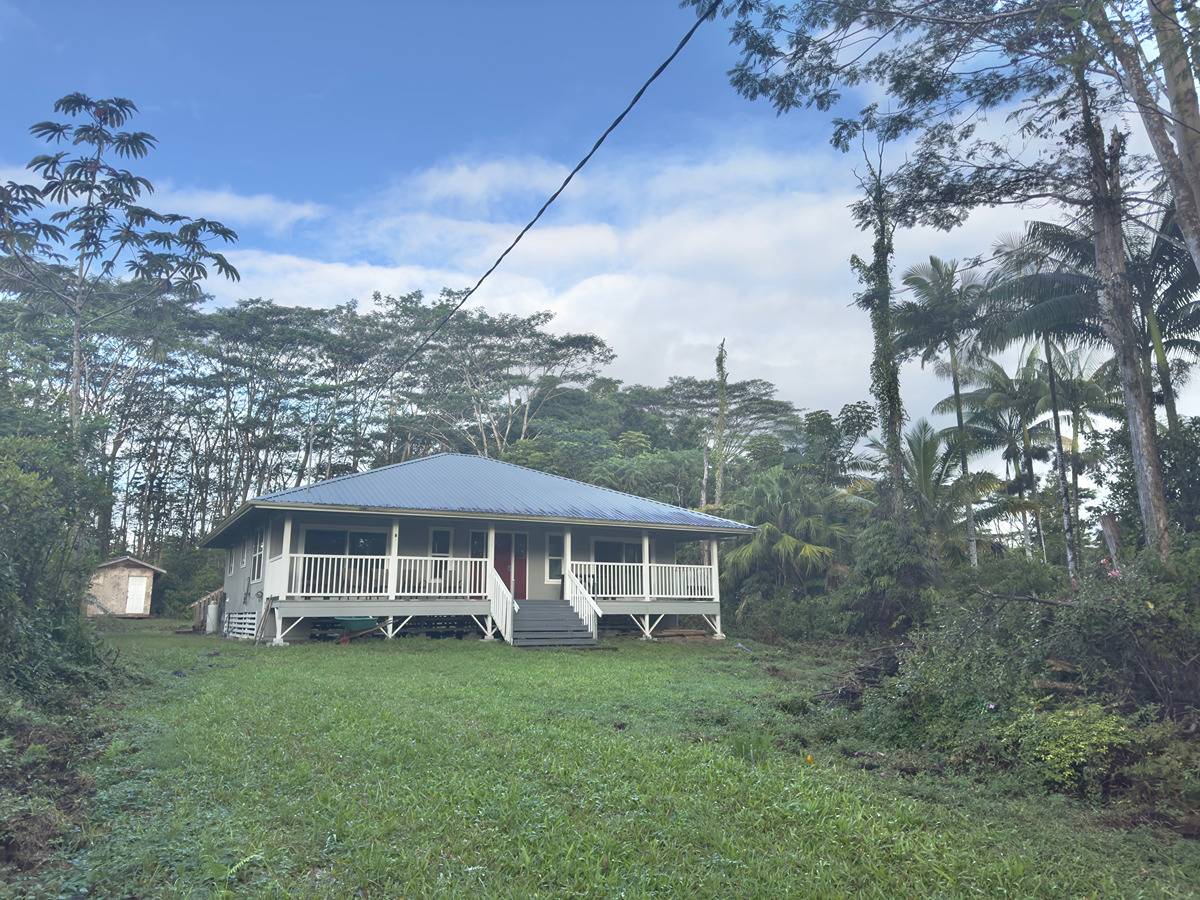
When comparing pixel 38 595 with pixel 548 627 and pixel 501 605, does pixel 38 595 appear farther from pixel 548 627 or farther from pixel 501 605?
pixel 548 627

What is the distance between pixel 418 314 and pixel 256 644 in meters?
24.9

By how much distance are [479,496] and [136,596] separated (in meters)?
16.8

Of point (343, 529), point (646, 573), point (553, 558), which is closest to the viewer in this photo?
point (343, 529)

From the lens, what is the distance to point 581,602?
18.5 metres

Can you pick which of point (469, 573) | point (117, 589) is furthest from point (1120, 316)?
point (117, 589)

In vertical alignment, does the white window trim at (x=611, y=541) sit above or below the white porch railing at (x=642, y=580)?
above

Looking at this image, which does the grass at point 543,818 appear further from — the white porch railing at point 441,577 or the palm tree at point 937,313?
the palm tree at point 937,313

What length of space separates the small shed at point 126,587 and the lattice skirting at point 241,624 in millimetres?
8457

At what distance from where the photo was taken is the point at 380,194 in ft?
40.2

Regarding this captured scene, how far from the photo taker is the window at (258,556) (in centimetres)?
1933

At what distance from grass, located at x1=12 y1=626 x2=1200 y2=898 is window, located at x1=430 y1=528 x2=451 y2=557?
11.7 meters

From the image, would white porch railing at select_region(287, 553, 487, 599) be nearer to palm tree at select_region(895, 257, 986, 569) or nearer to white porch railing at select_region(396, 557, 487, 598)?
white porch railing at select_region(396, 557, 487, 598)

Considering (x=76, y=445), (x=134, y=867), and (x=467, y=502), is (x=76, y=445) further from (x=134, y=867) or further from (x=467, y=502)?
(x=134, y=867)

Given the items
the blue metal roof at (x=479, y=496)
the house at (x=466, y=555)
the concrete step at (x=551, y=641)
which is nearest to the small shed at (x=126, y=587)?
the house at (x=466, y=555)
